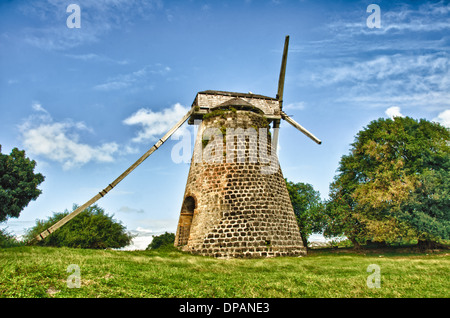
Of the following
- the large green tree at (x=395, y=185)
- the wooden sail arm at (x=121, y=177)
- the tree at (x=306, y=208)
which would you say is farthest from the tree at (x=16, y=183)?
the large green tree at (x=395, y=185)

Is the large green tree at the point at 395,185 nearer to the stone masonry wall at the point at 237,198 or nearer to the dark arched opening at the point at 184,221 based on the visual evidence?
the stone masonry wall at the point at 237,198

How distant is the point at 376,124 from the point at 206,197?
1921cm

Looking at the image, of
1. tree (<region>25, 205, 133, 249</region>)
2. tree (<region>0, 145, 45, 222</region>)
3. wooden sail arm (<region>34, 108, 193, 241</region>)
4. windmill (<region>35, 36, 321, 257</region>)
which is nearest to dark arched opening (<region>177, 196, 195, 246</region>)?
windmill (<region>35, 36, 321, 257</region>)

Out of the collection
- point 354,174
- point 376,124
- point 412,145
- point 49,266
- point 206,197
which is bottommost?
point 49,266

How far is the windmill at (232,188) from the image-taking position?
16.2m

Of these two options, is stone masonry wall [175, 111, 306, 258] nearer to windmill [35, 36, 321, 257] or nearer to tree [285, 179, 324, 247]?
windmill [35, 36, 321, 257]

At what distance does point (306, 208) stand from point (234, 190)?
17281 millimetres

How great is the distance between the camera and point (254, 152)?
18641 mm

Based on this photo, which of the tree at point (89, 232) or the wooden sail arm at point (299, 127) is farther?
the tree at point (89, 232)

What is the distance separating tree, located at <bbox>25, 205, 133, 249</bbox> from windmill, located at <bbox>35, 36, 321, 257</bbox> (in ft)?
46.3

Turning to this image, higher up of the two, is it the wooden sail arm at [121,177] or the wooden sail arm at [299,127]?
the wooden sail arm at [299,127]

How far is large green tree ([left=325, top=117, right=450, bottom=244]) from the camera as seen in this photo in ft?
73.3
